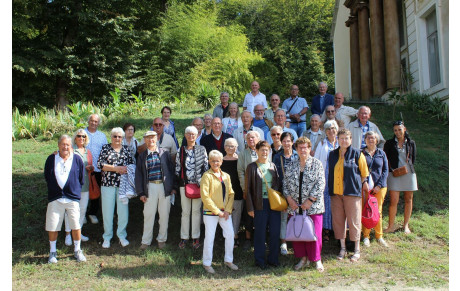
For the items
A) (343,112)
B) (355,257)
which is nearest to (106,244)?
(355,257)

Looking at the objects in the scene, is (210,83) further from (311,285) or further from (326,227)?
(311,285)

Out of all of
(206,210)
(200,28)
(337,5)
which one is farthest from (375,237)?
(337,5)

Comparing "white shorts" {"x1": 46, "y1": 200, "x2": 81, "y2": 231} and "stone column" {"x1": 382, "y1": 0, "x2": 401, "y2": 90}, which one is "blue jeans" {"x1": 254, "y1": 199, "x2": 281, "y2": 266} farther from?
"stone column" {"x1": 382, "y1": 0, "x2": 401, "y2": 90}

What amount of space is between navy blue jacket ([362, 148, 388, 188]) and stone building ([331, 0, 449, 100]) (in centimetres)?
774

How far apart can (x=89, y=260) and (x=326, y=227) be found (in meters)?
3.73

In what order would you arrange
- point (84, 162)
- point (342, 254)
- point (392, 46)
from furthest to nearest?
point (392, 46)
point (84, 162)
point (342, 254)

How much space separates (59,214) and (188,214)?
6.33ft

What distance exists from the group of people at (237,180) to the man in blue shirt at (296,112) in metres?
1.02

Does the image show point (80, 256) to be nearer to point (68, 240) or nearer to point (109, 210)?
point (68, 240)

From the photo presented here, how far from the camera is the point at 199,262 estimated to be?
5.79m

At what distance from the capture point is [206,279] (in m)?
5.28

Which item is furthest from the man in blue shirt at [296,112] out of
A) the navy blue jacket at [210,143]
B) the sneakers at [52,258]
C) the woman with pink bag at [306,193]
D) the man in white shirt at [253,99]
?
the sneakers at [52,258]

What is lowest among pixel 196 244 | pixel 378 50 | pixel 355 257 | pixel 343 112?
pixel 355 257

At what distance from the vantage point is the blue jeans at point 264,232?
5590mm
